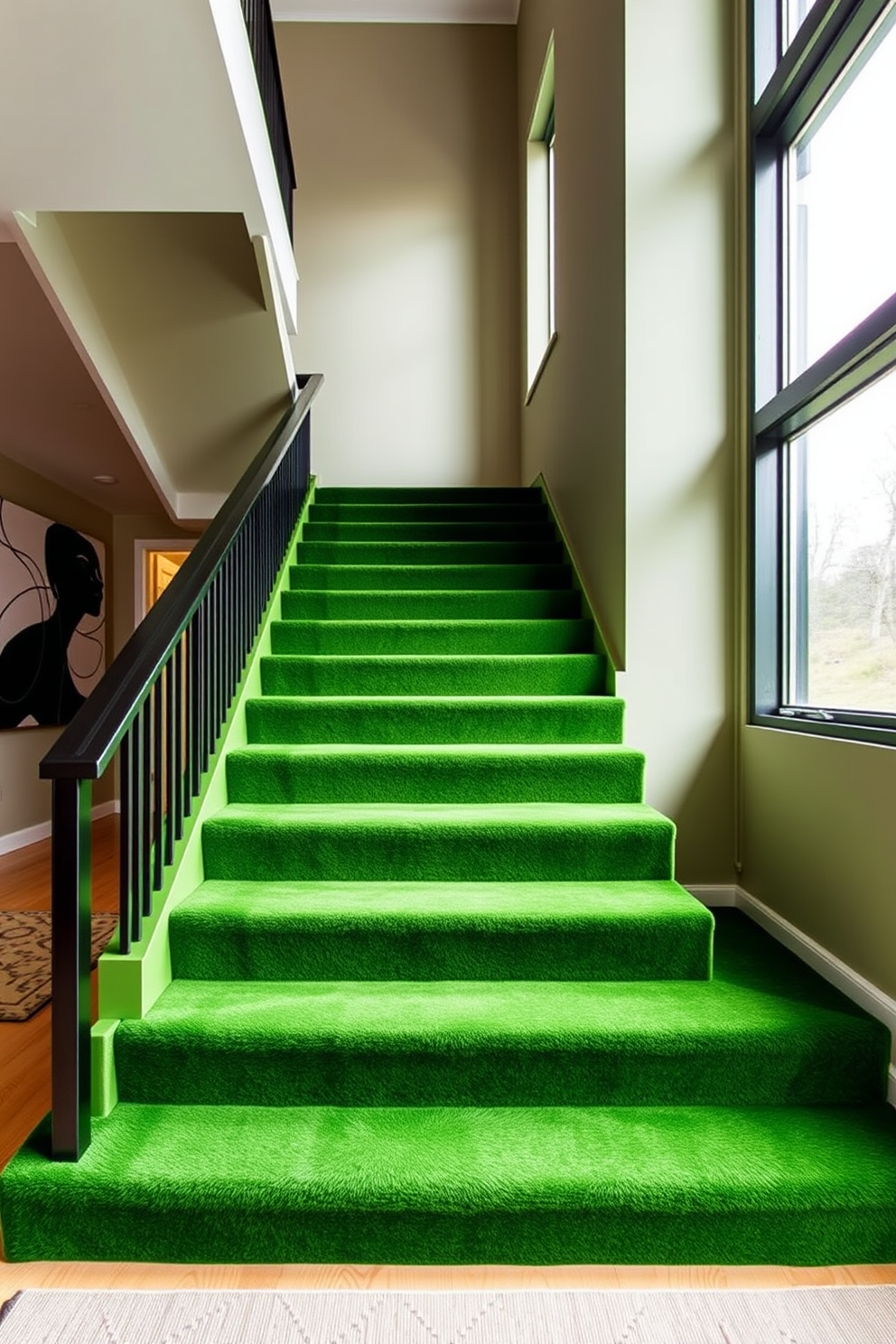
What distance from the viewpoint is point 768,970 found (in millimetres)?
2104

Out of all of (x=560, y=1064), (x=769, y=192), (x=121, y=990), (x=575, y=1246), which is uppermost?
(x=769, y=192)

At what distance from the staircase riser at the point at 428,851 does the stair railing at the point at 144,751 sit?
0.68ft

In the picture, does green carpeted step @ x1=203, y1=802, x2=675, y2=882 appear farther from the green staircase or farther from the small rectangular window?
the small rectangular window

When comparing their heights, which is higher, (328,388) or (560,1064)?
(328,388)

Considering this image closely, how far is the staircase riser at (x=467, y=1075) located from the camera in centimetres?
168

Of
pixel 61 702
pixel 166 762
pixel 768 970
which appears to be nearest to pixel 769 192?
pixel 768 970

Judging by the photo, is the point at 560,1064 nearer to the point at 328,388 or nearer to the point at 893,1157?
the point at 893,1157

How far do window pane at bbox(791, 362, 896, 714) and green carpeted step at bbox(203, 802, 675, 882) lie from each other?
2.07 ft

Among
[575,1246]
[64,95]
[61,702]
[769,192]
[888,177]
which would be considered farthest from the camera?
[61,702]

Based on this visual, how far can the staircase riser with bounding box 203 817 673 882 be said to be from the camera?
2.21 m

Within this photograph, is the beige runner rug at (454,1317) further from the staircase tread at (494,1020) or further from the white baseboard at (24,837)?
the white baseboard at (24,837)

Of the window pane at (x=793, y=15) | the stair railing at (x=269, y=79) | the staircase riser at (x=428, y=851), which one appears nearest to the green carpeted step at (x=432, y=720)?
the staircase riser at (x=428, y=851)

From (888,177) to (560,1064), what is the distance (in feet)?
7.16

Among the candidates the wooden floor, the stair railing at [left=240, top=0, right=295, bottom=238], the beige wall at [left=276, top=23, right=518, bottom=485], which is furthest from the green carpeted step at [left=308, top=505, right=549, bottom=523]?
the wooden floor
